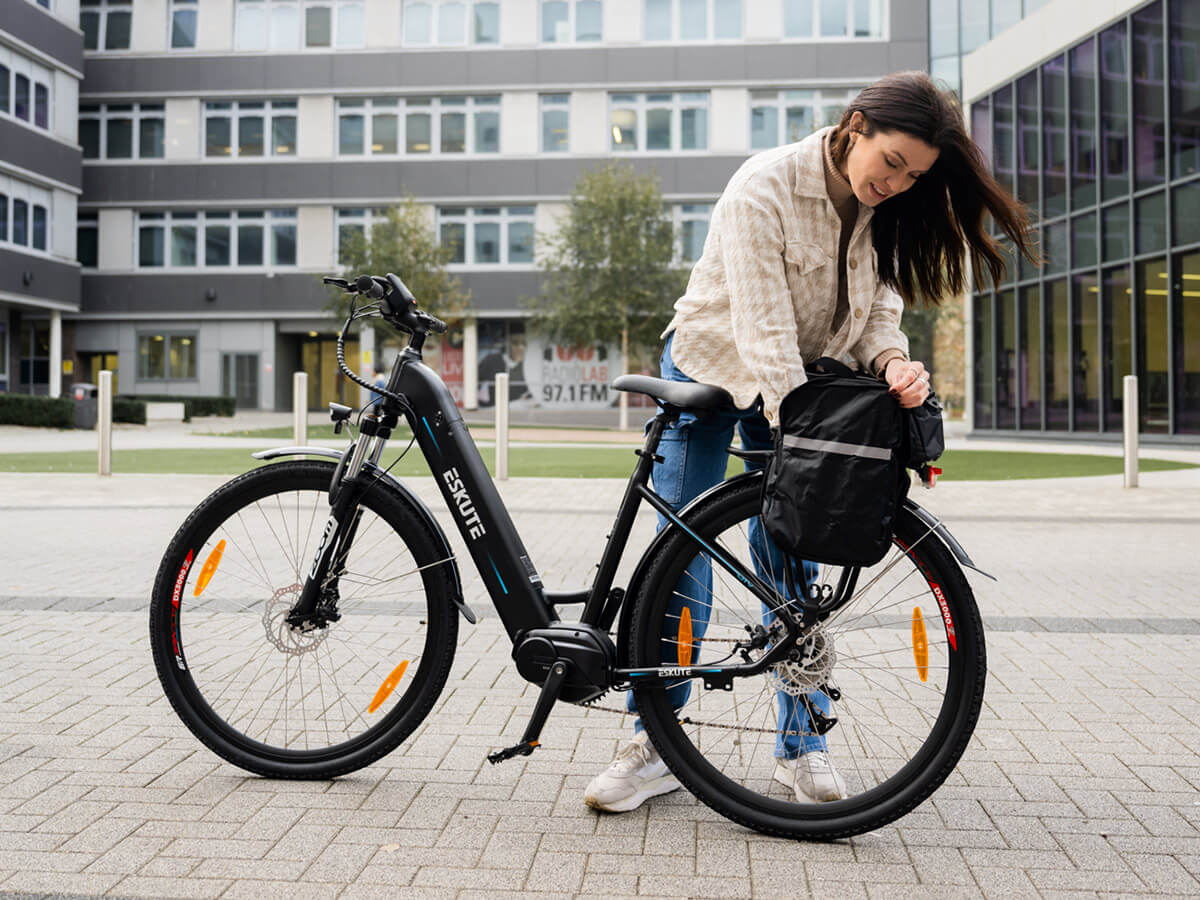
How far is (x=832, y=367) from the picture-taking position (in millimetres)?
2744

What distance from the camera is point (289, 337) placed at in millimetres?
42938

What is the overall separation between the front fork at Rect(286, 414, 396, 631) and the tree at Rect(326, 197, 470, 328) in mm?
30356

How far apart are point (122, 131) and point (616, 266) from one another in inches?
791

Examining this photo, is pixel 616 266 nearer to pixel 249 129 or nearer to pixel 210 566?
pixel 249 129

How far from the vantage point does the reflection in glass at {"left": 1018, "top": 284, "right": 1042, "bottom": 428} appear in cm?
2519

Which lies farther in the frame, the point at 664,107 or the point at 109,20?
the point at 109,20

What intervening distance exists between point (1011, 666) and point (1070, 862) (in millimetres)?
2085

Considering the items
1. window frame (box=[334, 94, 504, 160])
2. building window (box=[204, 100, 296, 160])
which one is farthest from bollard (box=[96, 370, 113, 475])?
building window (box=[204, 100, 296, 160])

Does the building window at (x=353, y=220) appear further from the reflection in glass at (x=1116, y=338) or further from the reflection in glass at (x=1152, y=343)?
the reflection in glass at (x=1152, y=343)

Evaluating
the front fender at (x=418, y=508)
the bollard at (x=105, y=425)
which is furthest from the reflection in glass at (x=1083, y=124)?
the front fender at (x=418, y=508)

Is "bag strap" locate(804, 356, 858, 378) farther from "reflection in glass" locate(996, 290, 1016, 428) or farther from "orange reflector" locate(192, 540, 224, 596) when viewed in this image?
"reflection in glass" locate(996, 290, 1016, 428)

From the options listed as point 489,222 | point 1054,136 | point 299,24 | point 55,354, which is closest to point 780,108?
point 489,222

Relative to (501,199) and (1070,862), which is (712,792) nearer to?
(1070,862)

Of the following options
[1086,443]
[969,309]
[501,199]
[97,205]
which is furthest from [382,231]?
[1086,443]
